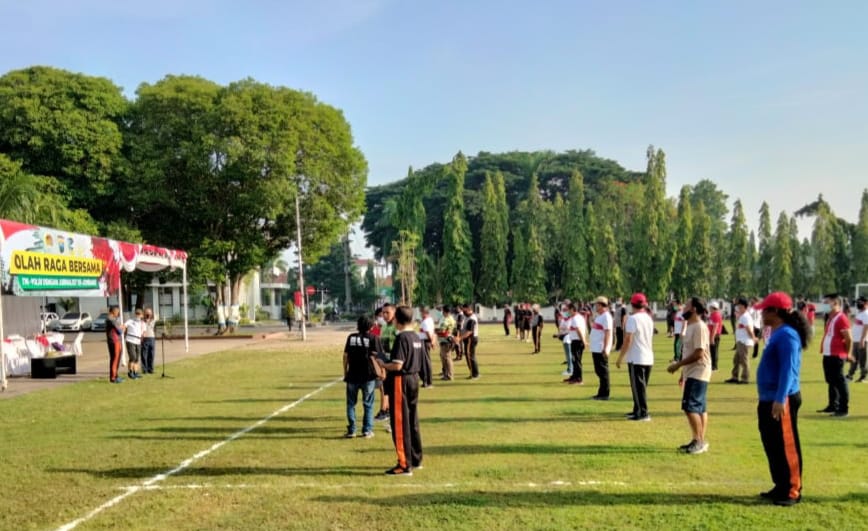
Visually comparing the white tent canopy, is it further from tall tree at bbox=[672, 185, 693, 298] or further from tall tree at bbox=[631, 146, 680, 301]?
tall tree at bbox=[672, 185, 693, 298]

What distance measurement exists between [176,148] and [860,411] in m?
35.1

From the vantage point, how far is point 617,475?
717 cm

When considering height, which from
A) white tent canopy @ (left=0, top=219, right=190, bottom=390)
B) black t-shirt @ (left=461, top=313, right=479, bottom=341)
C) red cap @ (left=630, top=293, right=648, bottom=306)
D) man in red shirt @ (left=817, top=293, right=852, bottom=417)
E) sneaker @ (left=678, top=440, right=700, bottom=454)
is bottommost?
sneaker @ (left=678, top=440, right=700, bottom=454)

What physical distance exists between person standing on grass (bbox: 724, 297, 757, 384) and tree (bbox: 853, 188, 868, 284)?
53.3 m

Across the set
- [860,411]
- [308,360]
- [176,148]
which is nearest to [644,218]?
[176,148]

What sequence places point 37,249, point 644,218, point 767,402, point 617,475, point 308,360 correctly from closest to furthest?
point 767,402 < point 617,475 < point 37,249 < point 308,360 < point 644,218

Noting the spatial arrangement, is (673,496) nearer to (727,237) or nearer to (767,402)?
(767,402)

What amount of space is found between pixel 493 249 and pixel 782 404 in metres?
56.6

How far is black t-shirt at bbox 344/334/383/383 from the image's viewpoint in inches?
364

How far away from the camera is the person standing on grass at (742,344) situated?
14.2 m

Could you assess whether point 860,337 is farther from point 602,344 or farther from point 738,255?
point 738,255

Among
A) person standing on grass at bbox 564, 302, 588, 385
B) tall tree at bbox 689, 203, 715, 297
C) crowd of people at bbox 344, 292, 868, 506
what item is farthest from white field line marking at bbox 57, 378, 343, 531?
tall tree at bbox 689, 203, 715, 297

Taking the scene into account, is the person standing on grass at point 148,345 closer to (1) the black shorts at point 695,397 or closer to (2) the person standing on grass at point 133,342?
(2) the person standing on grass at point 133,342

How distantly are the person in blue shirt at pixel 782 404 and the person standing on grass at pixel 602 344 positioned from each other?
6094 mm
